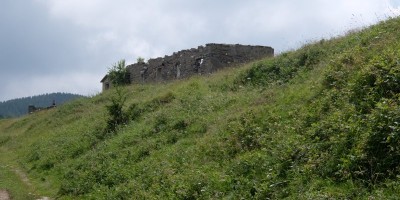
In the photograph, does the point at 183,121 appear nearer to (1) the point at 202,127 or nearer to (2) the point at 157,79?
(1) the point at 202,127

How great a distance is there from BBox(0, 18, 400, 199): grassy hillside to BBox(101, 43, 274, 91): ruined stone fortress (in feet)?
18.6

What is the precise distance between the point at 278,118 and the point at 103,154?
23.7ft

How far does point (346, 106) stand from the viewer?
903 centimetres

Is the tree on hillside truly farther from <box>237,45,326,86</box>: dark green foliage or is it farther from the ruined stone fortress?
<box>237,45,326,86</box>: dark green foliage

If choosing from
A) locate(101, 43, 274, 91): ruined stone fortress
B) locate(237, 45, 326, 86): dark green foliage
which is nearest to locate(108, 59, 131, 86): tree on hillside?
locate(101, 43, 274, 91): ruined stone fortress

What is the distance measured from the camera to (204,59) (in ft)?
89.5

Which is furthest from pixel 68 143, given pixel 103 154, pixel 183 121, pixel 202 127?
pixel 202 127

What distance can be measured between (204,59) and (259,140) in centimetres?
1742

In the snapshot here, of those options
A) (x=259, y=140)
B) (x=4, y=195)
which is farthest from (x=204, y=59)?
(x=259, y=140)

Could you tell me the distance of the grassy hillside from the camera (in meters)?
7.19

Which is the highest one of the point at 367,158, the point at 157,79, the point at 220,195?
the point at 157,79

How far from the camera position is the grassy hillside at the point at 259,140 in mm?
7191

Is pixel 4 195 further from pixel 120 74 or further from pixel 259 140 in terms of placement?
pixel 120 74

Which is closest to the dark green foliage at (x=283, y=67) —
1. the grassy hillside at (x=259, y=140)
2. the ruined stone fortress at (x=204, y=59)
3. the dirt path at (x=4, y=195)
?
the grassy hillside at (x=259, y=140)
